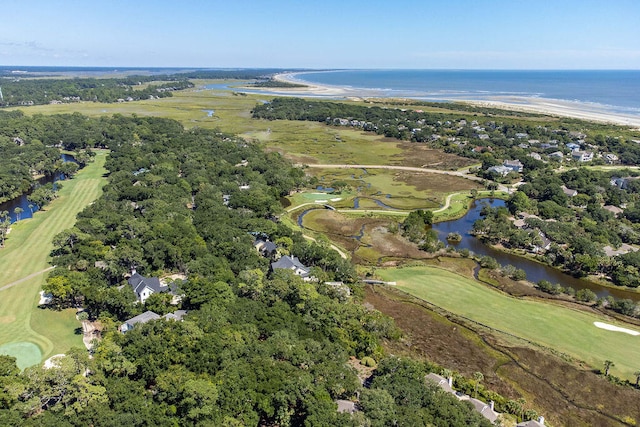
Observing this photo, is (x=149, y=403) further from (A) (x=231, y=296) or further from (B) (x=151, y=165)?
(B) (x=151, y=165)

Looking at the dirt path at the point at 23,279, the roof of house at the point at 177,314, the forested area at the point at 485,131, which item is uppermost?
the forested area at the point at 485,131

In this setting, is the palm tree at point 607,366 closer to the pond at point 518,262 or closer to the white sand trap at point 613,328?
the white sand trap at point 613,328

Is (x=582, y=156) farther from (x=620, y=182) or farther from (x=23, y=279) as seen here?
(x=23, y=279)

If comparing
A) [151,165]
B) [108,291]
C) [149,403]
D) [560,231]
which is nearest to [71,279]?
[108,291]

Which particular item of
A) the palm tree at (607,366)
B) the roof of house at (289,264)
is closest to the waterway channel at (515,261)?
the palm tree at (607,366)

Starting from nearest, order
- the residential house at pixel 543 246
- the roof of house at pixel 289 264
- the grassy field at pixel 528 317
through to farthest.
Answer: the grassy field at pixel 528 317 → the roof of house at pixel 289 264 → the residential house at pixel 543 246

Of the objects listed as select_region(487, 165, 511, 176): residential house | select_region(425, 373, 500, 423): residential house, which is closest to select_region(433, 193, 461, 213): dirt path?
select_region(487, 165, 511, 176): residential house

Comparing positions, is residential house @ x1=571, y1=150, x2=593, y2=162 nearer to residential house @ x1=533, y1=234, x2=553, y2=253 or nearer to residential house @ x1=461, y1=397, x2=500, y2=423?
residential house @ x1=533, y1=234, x2=553, y2=253
